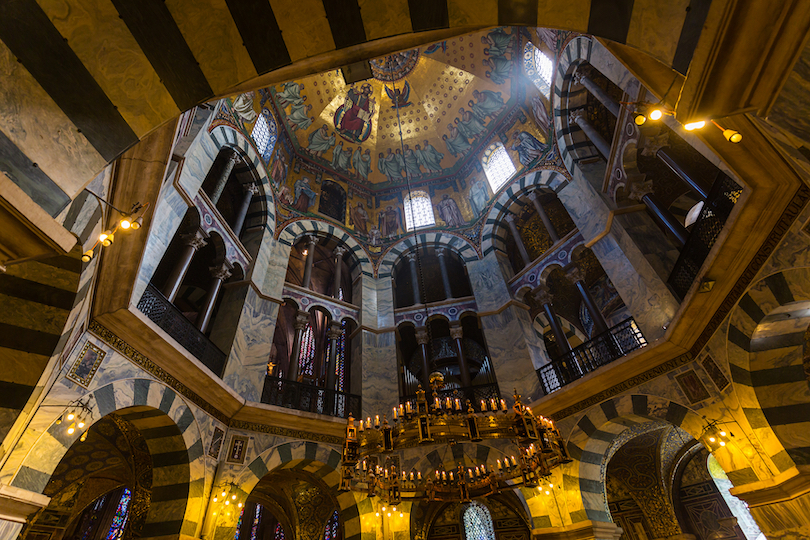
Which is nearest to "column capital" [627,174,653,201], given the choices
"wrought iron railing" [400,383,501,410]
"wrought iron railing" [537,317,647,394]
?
"wrought iron railing" [537,317,647,394]

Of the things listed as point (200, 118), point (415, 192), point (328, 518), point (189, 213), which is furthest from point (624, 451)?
point (200, 118)

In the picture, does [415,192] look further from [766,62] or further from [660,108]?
[766,62]

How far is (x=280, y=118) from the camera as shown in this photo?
1441 centimetres

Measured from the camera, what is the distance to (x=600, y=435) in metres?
8.58

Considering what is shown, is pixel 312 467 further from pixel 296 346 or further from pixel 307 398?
pixel 296 346

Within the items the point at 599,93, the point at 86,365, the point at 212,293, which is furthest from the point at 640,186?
the point at 86,365

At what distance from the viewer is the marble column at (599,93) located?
880cm

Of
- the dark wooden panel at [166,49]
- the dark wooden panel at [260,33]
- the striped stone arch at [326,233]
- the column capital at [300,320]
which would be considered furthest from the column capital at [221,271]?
the dark wooden panel at [260,33]

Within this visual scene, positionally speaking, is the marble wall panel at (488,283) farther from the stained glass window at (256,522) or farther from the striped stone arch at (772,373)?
the stained glass window at (256,522)

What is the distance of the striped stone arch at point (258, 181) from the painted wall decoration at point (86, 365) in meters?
6.47

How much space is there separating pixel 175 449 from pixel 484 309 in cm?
817

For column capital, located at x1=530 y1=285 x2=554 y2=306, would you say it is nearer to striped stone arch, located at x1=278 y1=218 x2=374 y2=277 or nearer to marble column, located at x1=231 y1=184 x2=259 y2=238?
striped stone arch, located at x1=278 y1=218 x2=374 y2=277

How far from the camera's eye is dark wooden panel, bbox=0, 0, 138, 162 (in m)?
2.13

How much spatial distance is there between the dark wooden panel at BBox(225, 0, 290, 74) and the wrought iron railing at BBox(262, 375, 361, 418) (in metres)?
7.99
